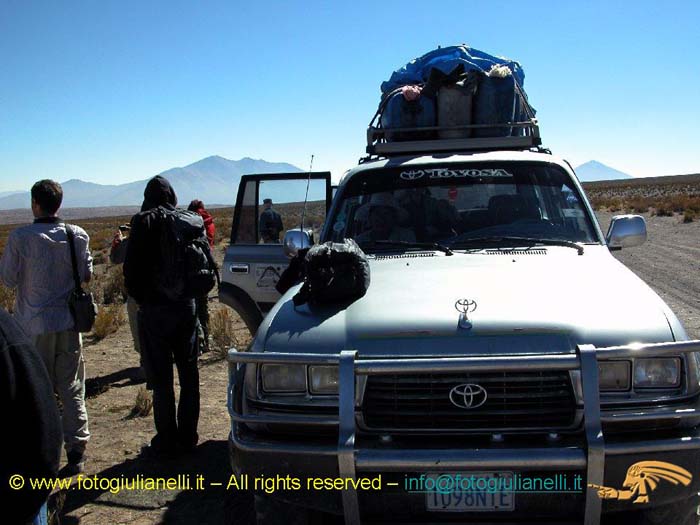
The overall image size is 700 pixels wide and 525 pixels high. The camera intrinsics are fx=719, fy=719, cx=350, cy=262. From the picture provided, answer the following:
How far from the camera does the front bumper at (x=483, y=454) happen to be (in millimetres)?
2826

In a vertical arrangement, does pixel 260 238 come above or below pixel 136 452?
above

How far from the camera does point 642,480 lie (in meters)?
2.86

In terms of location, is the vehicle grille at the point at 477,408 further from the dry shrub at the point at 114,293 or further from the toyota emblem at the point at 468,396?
the dry shrub at the point at 114,293

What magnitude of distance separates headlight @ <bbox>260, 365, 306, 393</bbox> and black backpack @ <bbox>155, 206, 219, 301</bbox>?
1.72 metres

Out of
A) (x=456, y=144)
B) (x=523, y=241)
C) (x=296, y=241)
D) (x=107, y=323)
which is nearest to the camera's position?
(x=523, y=241)

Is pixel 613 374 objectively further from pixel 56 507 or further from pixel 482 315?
pixel 56 507

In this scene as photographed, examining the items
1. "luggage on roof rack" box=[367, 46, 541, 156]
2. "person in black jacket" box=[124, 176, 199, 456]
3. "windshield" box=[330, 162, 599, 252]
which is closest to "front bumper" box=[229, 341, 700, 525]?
"windshield" box=[330, 162, 599, 252]

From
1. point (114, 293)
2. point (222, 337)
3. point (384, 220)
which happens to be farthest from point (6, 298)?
point (384, 220)

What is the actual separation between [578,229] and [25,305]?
3667 millimetres

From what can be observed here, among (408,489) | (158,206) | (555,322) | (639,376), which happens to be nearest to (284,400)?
(408,489)

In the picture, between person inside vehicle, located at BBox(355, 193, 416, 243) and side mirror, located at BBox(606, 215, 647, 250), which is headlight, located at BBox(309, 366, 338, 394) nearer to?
person inside vehicle, located at BBox(355, 193, 416, 243)

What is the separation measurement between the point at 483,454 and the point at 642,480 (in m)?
0.65

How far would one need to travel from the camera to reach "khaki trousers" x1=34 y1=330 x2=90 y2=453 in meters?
4.84

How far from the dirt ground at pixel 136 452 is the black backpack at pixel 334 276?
1538 millimetres
